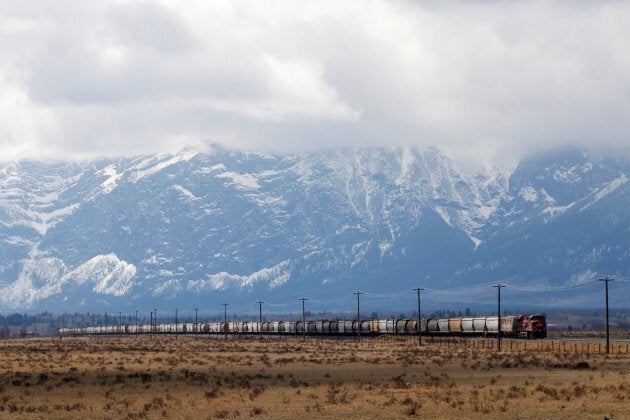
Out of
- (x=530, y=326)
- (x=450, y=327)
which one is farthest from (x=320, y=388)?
(x=450, y=327)

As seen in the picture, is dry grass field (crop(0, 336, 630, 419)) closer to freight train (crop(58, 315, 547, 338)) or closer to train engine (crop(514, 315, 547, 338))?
freight train (crop(58, 315, 547, 338))

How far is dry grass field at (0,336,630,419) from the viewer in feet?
163

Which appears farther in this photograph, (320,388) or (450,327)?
(450,327)

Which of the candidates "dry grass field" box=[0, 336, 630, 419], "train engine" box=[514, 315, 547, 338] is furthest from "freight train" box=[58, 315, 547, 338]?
"dry grass field" box=[0, 336, 630, 419]

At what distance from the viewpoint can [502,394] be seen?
2195 inches

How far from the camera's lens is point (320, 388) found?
61.5 m

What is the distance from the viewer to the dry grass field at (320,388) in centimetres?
4981

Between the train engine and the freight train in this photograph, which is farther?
the freight train

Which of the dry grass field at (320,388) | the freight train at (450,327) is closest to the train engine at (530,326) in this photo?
the freight train at (450,327)

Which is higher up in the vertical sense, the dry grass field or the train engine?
the train engine

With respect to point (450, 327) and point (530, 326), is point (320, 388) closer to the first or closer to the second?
point (530, 326)

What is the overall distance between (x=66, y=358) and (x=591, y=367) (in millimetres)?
46679

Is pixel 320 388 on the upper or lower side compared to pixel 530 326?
lower

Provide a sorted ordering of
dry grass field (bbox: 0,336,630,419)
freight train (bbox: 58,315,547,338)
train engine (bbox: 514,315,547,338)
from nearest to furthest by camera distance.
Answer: dry grass field (bbox: 0,336,630,419)
train engine (bbox: 514,315,547,338)
freight train (bbox: 58,315,547,338)
